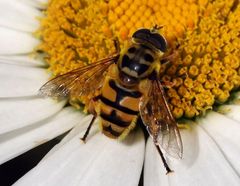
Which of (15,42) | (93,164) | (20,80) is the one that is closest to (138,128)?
(93,164)

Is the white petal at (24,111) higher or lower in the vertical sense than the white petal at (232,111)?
lower

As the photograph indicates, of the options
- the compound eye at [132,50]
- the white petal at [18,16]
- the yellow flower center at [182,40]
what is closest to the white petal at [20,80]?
the yellow flower center at [182,40]

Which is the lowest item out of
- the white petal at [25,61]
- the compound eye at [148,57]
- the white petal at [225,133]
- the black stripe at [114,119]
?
the white petal at [25,61]

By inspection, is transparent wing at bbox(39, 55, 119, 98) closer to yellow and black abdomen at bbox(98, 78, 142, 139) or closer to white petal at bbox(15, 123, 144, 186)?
yellow and black abdomen at bbox(98, 78, 142, 139)

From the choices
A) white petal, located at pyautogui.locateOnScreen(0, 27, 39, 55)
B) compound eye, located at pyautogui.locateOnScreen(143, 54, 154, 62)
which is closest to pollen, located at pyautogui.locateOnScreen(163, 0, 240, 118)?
compound eye, located at pyautogui.locateOnScreen(143, 54, 154, 62)

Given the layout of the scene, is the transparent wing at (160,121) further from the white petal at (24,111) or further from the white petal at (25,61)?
the white petal at (25,61)
